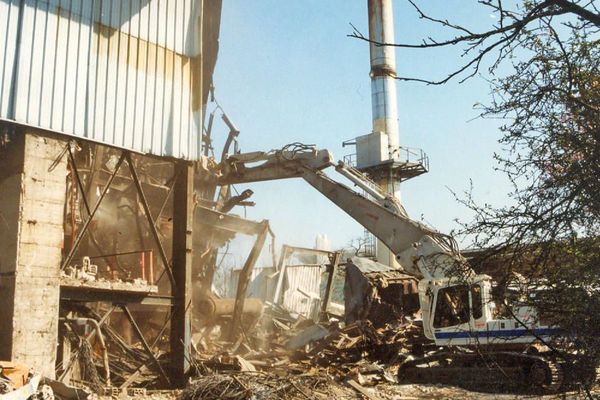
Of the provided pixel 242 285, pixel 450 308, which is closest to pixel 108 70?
pixel 242 285

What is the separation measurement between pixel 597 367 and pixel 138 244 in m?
13.1

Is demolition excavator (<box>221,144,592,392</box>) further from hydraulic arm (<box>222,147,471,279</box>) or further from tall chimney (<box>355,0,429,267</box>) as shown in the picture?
tall chimney (<box>355,0,429,267</box>)

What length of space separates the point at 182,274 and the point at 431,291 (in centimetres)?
559

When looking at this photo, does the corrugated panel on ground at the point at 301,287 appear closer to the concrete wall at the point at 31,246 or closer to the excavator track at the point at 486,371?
the excavator track at the point at 486,371

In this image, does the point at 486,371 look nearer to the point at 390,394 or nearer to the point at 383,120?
the point at 390,394

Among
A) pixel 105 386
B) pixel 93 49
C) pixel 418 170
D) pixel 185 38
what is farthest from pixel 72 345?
pixel 418 170

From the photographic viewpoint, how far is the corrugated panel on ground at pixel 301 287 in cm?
2364

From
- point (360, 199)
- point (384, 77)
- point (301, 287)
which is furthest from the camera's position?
point (384, 77)

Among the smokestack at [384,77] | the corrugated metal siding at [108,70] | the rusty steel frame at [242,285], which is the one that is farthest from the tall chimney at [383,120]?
the corrugated metal siding at [108,70]

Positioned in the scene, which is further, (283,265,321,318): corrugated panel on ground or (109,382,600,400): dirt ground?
(283,265,321,318): corrugated panel on ground

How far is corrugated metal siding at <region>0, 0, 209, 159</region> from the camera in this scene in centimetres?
976

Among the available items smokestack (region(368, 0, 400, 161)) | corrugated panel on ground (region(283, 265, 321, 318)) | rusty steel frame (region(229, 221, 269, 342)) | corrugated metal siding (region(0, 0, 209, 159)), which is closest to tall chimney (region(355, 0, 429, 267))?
smokestack (region(368, 0, 400, 161))

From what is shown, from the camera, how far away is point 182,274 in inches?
479

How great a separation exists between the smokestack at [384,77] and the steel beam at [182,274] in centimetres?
2752
